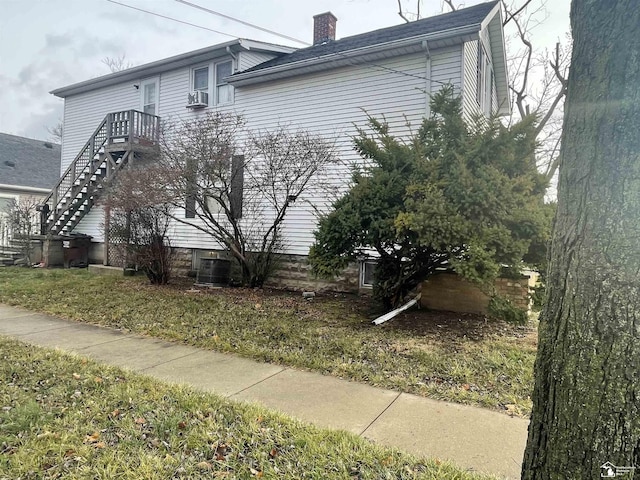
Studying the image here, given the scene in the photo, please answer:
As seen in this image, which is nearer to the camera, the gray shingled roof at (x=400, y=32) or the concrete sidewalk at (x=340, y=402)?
the concrete sidewalk at (x=340, y=402)

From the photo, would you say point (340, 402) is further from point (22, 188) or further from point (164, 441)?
point (22, 188)

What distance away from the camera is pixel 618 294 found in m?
1.51

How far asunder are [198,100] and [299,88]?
3.41m

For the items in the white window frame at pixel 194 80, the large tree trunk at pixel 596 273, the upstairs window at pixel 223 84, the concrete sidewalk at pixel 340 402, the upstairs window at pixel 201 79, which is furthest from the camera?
the upstairs window at pixel 201 79

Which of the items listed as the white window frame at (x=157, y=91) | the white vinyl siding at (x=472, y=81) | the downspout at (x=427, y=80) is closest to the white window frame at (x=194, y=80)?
the white window frame at (x=157, y=91)

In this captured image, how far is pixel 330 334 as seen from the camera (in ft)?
19.3

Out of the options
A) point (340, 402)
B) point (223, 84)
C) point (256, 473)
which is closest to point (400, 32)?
point (223, 84)

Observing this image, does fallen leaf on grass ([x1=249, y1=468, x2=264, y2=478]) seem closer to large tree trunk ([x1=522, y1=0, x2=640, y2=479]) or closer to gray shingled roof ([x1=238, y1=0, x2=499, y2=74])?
large tree trunk ([x1=522, y1=0, x2=640, y2=479])

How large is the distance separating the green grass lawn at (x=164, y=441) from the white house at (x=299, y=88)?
6593 mm

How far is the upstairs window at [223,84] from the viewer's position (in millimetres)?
12133

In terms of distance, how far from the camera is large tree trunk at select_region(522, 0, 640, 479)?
1499mm

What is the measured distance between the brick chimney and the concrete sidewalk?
1097 cm

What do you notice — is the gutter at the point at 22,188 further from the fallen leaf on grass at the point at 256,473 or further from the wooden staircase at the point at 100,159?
the fallen leaf on grass at the point at 256,473

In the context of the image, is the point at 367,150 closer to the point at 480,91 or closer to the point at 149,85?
the point at 480,91
